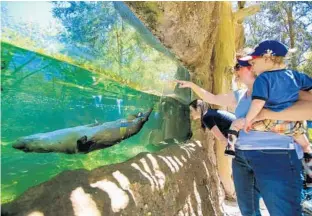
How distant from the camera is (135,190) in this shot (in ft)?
7.34

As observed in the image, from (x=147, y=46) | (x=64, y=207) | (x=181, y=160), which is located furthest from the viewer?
(x=181, y=160)

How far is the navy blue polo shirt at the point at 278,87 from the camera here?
75.2 inches

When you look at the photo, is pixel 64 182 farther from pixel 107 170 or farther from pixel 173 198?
pixel 173 198

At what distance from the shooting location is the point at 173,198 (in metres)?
2.70

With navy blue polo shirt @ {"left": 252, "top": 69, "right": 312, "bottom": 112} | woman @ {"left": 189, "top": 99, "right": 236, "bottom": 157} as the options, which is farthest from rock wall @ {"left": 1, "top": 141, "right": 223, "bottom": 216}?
navy blue polo shirt @ {"left": 252, "top": 69, "right": 312, "bottom": 112}

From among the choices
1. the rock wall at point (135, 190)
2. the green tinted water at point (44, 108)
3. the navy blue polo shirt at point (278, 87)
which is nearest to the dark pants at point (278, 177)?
the navy blue polo shirt at point (278, 87)

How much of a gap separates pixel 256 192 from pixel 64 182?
1.19m

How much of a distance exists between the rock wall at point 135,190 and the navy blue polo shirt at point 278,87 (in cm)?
96

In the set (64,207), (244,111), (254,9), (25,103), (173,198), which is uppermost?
(254,9)

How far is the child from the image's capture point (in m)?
1.92

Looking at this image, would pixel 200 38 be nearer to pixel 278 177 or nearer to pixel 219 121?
pixel 219 121

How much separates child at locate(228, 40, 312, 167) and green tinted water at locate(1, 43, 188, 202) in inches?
34.8

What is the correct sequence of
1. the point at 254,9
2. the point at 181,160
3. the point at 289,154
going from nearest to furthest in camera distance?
1. the point at 289,154
2. the point at 181,160
3. the point at 254,9

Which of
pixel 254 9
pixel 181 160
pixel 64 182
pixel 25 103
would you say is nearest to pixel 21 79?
pixel 25 103
